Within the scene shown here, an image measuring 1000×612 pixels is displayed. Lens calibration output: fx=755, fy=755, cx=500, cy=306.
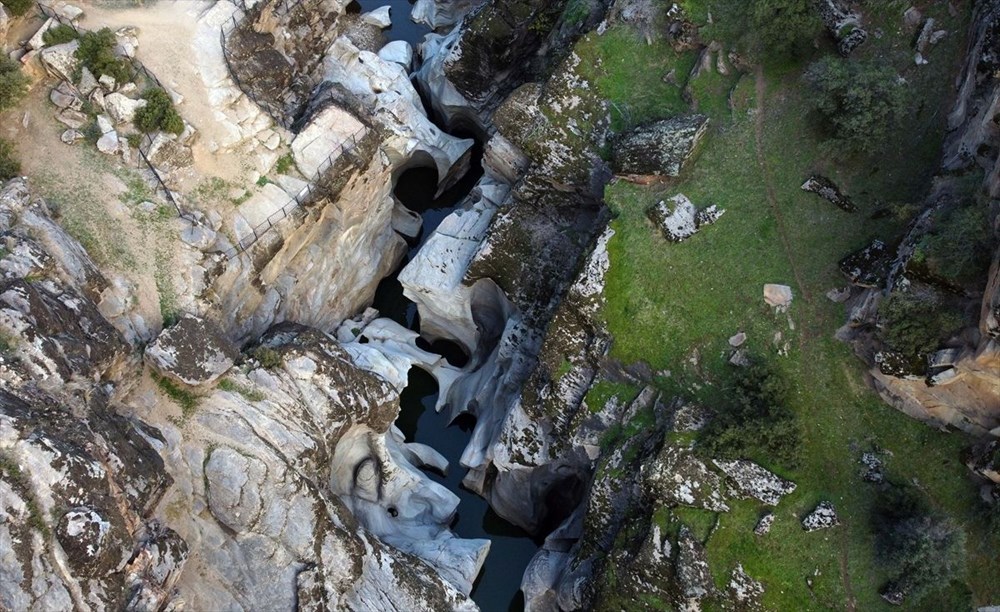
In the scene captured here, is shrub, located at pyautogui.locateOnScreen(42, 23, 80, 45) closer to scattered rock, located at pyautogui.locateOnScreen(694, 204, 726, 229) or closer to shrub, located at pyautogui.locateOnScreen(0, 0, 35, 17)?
shrub, located at pyautogui.locateOnScreen(0, 0, 35, 17)

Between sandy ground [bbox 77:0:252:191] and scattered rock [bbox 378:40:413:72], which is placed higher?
sandy ground [bbox 77:0:252:191]

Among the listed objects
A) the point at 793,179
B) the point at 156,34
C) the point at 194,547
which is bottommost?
the point at 194,547

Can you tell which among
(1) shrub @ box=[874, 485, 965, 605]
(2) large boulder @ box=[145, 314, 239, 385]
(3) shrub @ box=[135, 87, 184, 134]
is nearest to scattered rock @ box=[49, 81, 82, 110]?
(3) shrub @ box=[135, 87, 184, 134]

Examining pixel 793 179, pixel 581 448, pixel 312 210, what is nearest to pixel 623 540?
pixel 581 448

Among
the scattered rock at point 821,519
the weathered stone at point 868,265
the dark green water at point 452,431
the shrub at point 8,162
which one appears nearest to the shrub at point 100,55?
the shrub at point 8,162

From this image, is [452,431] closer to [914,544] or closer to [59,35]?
[914,544]

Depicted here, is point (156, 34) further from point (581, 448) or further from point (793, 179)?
point (793, 179)
